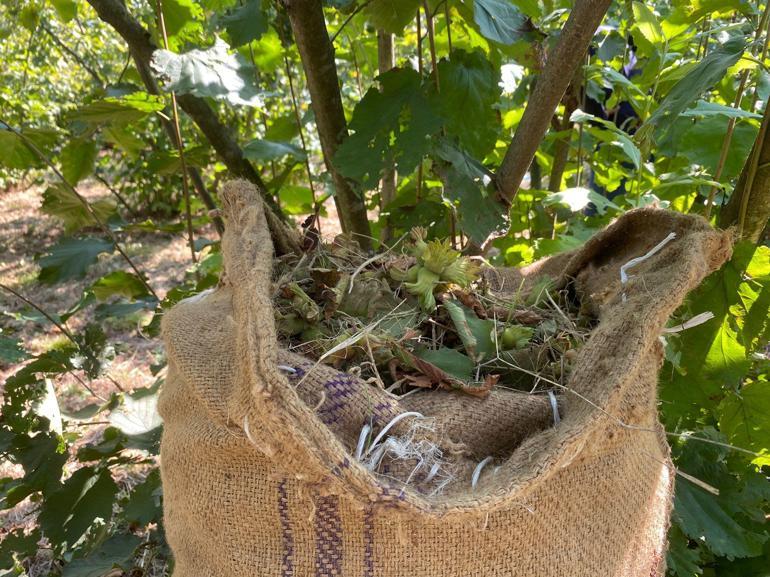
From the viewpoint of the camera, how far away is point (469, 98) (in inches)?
35.8

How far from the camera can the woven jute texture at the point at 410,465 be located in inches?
17.6

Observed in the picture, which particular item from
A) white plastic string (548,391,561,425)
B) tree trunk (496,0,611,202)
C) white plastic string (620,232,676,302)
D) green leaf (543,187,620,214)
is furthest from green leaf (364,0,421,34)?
white plastic string (548,391,561,425)

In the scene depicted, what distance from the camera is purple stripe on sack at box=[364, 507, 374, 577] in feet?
1.60

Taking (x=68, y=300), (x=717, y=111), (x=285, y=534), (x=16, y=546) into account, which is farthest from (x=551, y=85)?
(x=68, y=300)

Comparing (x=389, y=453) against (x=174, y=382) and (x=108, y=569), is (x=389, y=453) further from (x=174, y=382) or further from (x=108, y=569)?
(x=108, y=569)

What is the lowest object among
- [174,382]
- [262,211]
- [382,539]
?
[382,539]

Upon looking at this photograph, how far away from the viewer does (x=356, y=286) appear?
28.3 inches

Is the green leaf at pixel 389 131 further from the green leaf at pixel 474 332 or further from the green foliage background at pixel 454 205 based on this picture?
the green leaf at pixel 474 332

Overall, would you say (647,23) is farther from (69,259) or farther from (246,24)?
(69,259)

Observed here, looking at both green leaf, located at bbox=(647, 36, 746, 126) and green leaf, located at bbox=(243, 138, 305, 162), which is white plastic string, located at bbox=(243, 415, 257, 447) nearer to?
green leaf, located at bbox=(647, 36, 746, 126)

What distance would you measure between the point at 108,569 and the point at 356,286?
0.62 m

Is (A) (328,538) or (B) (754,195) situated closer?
(A) (328,538)

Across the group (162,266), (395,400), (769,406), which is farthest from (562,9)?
(162,266)

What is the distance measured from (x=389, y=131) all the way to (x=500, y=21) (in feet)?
0.69
